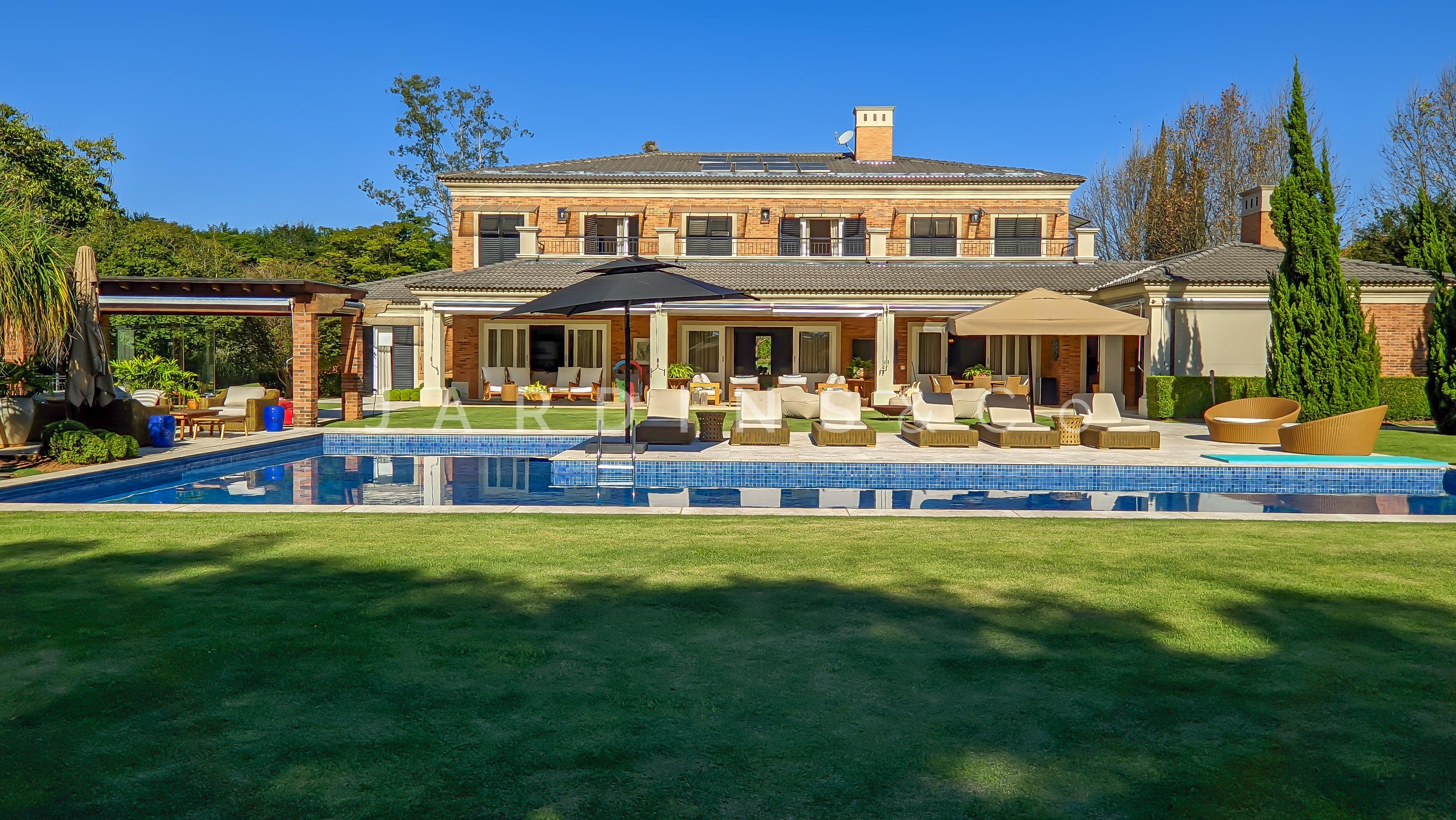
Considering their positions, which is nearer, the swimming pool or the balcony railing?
the swimming pool

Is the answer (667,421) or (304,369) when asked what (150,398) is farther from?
(667,421)

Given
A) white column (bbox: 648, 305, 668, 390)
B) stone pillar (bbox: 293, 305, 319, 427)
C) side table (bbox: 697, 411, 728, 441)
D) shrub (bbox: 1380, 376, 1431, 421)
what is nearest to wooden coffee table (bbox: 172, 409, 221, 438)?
stone pillar (bbox: 293, 305, 319, 427)

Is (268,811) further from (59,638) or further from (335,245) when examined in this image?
(335,245)

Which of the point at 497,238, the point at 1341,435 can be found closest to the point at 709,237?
the point at 497,238

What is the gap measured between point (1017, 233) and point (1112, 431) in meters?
17.5

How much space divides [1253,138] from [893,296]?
21711 millimetres

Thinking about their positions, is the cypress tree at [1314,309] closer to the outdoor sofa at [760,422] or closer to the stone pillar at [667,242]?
the outdoor sofa at [760,422]

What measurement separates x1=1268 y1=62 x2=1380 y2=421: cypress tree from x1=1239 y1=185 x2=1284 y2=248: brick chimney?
9.69m

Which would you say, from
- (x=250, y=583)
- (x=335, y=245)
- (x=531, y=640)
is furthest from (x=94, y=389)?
(x=335, y=245)

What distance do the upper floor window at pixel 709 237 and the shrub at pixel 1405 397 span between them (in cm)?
1779

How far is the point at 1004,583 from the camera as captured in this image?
5.77m

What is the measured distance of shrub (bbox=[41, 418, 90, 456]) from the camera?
11.9m

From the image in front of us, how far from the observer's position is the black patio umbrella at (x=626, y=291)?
11711 millimetres

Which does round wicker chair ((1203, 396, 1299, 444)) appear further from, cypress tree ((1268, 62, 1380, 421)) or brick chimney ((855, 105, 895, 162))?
brick chimney ((855, 105, 895, 162))
